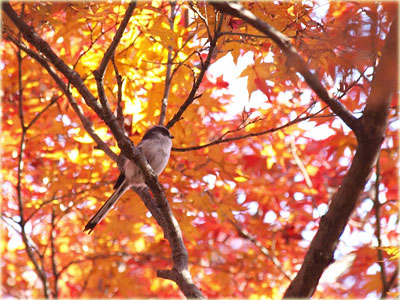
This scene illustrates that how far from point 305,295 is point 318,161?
10.2ft

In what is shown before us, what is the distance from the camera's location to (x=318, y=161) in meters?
5.41

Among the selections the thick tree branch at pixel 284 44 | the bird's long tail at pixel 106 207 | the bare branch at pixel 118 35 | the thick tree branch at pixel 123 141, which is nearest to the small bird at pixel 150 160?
the bird's long tail at pixel 106 207

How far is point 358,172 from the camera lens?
2.35 metres

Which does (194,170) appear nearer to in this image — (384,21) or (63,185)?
(63,185)

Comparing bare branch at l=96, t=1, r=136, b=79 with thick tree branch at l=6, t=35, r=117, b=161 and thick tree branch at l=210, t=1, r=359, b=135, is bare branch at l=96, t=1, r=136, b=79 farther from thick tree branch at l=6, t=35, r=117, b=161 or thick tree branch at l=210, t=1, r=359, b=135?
thick tree branch at l=6, t=35, r=117, b=161

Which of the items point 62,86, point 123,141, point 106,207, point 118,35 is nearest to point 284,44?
point 118,35

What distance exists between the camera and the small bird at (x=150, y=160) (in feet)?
11.8

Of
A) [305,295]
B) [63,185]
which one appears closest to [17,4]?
[63,185]

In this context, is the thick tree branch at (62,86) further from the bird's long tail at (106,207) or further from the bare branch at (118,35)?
the bare branch at (118,35)

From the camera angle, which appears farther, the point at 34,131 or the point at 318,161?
the point at 318,161

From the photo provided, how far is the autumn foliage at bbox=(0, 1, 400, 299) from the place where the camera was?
2.67 meters

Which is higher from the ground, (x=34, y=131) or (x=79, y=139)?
(x=34, y=131)

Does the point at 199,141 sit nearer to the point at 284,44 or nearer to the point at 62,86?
the point at 62,86

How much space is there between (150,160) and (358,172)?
2.00 meters
